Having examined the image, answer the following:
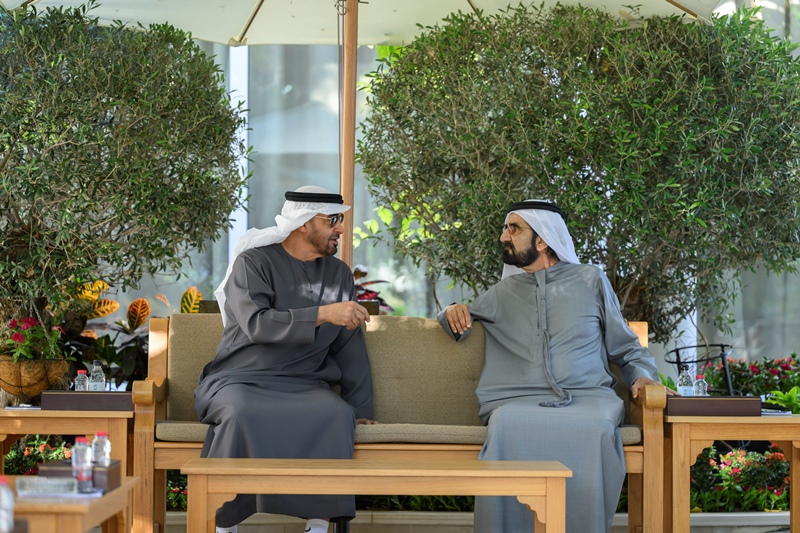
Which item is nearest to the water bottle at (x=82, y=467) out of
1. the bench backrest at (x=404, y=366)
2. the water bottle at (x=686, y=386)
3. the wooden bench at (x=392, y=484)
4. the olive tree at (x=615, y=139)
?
Answer: the wooden bench at (x=392, y=484)

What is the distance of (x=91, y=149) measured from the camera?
545 cm

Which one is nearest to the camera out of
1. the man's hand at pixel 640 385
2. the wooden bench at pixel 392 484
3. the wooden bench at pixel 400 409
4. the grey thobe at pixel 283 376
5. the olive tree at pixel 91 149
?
the wooden bench at pixel 392 484

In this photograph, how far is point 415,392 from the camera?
189 inches

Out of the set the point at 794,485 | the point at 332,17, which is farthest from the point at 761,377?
the point at 332,17

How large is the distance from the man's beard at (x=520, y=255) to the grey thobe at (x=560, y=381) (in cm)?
7

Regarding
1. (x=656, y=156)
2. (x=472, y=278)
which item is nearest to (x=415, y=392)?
(x=472, y=278)

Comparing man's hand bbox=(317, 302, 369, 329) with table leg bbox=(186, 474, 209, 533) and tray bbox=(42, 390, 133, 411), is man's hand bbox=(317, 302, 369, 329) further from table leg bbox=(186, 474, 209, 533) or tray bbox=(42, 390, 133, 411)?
table leg bbox=(186, 474, 209, 533)

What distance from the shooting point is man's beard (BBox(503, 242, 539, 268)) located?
15.9ft

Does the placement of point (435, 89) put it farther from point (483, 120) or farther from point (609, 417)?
point (609, 417)

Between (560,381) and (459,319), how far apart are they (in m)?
0.56

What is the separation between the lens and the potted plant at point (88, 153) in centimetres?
529

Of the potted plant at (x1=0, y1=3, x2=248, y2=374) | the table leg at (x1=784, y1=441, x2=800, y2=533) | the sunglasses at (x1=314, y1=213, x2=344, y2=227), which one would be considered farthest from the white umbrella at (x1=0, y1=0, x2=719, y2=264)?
the table leg at (x1=784, y1=441, x2=800, y2=533)

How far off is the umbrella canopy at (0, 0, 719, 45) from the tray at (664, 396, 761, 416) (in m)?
2.42

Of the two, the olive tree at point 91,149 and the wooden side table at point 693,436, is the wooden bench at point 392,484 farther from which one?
the olive tree at point 91,149
